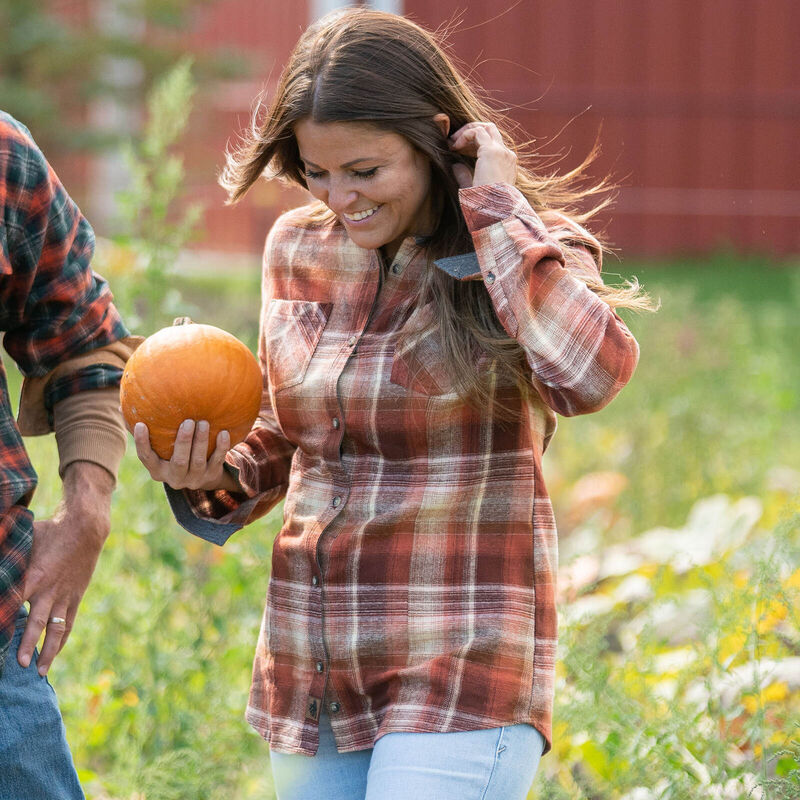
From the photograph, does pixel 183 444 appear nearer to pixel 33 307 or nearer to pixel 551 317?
pixel 33 307

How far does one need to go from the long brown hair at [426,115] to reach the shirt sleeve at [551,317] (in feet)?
0.30

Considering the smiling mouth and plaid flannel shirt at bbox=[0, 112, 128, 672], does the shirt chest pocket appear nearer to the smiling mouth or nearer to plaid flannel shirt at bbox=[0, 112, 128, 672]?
the smiling mouth

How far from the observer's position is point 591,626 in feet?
11.0

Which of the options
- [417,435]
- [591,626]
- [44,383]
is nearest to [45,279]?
[44,383]

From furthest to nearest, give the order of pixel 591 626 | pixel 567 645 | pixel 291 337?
1. pixel 591 626
2. pixel 567 645
3. pixel 291 337

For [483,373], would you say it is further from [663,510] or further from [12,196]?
[663,510]

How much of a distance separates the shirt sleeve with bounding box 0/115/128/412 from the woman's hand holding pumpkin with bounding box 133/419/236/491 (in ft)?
0.81

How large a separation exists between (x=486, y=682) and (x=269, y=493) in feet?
2.19

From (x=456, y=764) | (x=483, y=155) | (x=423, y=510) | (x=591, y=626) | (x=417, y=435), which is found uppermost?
(x=483, y=155)

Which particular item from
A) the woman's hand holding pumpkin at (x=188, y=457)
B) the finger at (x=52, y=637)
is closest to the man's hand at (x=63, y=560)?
the finger at (x=52, y=637)

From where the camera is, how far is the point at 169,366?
7.98 ft

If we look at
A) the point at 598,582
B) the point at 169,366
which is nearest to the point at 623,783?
the point at 169,366

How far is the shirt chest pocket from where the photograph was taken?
250cm

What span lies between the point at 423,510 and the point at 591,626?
3.94 feet
